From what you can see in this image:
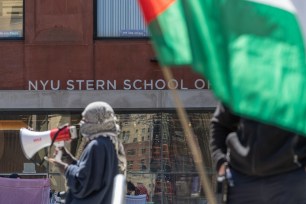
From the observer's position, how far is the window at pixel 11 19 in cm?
1914

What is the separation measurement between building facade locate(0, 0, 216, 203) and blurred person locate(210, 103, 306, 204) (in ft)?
46.3

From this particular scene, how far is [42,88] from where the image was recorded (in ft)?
62.8

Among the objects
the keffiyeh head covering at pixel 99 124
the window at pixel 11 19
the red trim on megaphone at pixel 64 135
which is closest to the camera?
the keffiyeh head covering at pixel 99 124

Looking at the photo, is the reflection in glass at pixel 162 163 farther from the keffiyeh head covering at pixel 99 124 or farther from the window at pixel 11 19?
the keffiyeh head covering at pixel 99 124

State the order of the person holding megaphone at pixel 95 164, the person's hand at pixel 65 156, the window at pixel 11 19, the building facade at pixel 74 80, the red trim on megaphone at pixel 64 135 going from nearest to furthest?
the person holding megaphone at pixel 95 164 → the person's hand at pixel 65 156 → the red trim on megaphone at pixel 64 135 → the building facade at pixel 74 80 → the window at pixel 11 19

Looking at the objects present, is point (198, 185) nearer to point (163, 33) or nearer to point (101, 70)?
point (101, 70)

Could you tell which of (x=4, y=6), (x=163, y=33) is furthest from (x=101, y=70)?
(x=163, y=33)

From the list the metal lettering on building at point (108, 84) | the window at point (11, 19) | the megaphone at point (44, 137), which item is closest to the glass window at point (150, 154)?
the metal lettering on building at point (108, 84)

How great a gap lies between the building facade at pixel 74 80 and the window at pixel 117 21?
4.5 inches

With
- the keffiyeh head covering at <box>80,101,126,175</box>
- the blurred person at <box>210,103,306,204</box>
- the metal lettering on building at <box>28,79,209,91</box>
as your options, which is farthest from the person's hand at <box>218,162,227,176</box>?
the metal lettering on building at <box>28,79,209,91</box>

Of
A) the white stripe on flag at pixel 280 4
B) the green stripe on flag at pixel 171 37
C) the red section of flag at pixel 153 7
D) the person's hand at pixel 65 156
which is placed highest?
the red section of flag at pixel 153 7

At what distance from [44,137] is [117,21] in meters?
11.1

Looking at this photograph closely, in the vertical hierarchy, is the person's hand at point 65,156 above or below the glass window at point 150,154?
below

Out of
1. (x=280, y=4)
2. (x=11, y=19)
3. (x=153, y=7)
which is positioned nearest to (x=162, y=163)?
(x=11, y=19)
